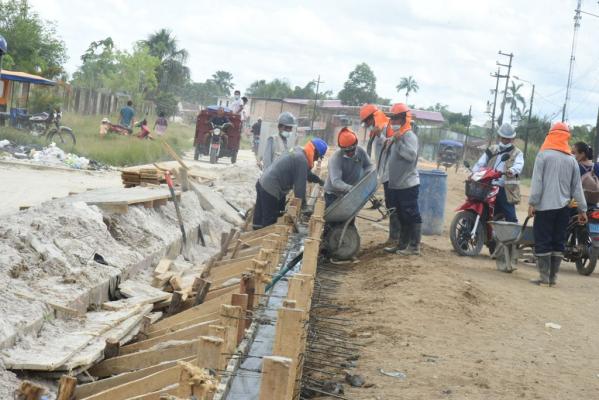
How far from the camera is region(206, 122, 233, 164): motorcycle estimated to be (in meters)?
28.7

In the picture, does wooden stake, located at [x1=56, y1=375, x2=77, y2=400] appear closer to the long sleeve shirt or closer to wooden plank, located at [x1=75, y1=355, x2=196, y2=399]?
Result: wooden plank, located at [x1=75, y1=355, x2=196, y2=399]

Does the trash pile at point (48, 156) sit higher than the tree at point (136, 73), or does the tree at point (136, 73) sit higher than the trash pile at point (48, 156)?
the tree at point (136, 73)

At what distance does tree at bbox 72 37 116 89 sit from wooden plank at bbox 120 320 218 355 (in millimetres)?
66168

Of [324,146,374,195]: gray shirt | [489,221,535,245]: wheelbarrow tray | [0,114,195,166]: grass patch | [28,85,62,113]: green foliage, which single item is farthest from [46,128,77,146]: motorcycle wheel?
[489,221,535,245]: wheelbarrow tray

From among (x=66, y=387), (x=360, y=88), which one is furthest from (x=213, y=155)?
(x=360, y=88)

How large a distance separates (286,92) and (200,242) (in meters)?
97.7

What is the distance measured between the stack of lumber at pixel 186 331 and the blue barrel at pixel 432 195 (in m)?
4.10

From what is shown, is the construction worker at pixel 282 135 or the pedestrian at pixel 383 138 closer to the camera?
the pedestrian at pixel 383 138

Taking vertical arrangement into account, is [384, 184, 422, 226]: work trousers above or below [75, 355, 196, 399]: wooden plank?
above

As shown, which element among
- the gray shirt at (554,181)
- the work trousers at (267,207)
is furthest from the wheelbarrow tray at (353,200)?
the gray shirt at (554,181)

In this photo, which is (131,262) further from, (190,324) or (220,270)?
(190,324)

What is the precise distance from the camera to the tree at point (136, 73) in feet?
233

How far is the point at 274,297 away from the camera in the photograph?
8203 mm

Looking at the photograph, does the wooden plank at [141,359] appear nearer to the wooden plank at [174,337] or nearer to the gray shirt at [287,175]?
the wooden plank at [174,337]
